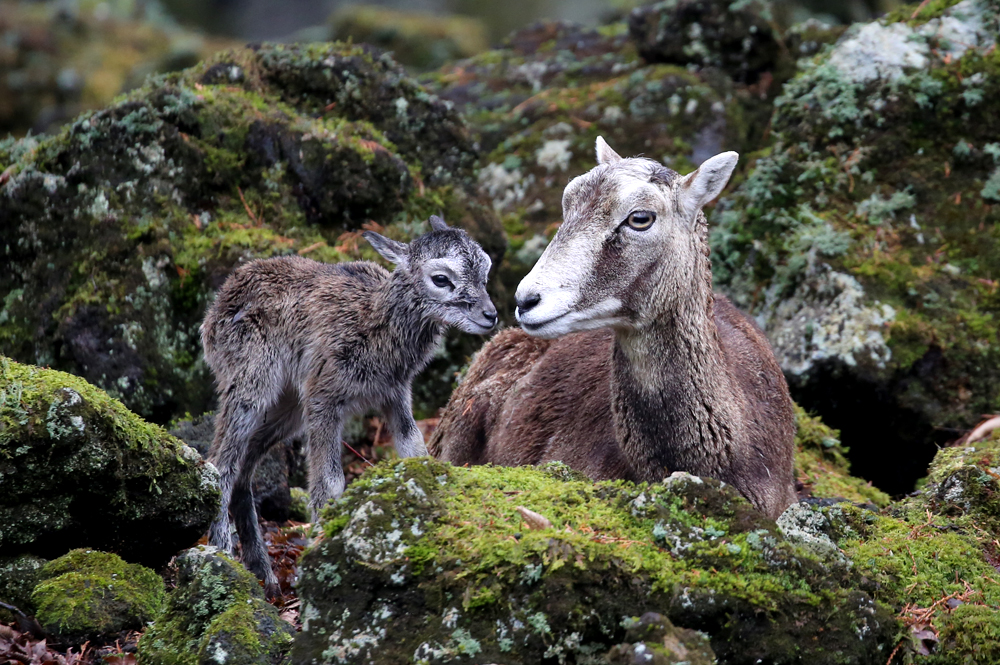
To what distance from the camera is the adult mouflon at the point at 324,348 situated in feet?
24.5

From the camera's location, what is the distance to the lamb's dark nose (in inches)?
239

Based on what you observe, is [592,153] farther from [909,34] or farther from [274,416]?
[274,416]

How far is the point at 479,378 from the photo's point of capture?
9.76m

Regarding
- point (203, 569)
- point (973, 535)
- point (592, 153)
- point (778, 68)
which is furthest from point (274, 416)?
point (778, 68)

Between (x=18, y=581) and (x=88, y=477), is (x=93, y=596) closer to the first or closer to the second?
(x=18, y=581)

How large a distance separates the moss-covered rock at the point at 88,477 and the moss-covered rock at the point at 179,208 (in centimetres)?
339

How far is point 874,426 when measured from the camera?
33.6 feet

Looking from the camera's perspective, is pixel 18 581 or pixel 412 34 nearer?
pixel 18 581

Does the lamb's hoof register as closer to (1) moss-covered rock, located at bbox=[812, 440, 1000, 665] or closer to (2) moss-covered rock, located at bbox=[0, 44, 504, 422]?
(2) moss-covered rock, located at bbox=[0, 44, 504, 422]

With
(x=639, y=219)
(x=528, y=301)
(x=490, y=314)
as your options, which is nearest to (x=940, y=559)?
(x=639, y=219)

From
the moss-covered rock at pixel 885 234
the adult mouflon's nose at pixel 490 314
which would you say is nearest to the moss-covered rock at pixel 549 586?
the adult mouflon's nose at pixel 490 314

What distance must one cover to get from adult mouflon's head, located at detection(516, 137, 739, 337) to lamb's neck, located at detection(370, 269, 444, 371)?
1.60 metres

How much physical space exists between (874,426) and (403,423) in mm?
5228

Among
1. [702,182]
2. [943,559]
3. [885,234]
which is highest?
[702,182]
